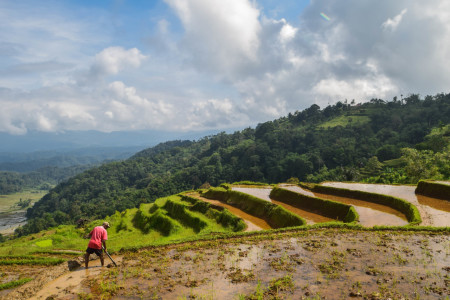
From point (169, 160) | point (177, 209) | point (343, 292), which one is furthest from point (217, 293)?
point (169, 160)

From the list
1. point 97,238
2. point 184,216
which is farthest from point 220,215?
point 97,238

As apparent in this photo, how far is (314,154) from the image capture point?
267 ft

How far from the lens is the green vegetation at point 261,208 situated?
2044 centimetres

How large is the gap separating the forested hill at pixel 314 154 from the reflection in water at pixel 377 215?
2554 cm

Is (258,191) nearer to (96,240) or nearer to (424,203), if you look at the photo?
(424,203)

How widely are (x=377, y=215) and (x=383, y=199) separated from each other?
3503mm

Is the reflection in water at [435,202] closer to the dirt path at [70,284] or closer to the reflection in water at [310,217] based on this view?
the reflection in water at [310,217]

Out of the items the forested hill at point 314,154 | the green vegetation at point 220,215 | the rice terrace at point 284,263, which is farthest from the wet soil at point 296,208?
the forested hill at point 314,154

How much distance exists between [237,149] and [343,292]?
101 metres

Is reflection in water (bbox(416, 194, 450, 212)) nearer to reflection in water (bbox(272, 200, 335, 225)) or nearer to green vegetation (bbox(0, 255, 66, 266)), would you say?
reflection in water (bbox(272, 200, 335, 225))

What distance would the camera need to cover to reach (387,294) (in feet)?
28.1

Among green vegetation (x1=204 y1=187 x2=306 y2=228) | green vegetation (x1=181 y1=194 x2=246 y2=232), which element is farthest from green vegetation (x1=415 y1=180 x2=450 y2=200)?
green vegetation (x1=181 y1=194 x2=246 y2=232)

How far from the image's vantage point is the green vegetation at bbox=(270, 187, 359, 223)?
779 inches

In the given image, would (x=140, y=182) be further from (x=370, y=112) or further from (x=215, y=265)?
(x=215, y=265)
